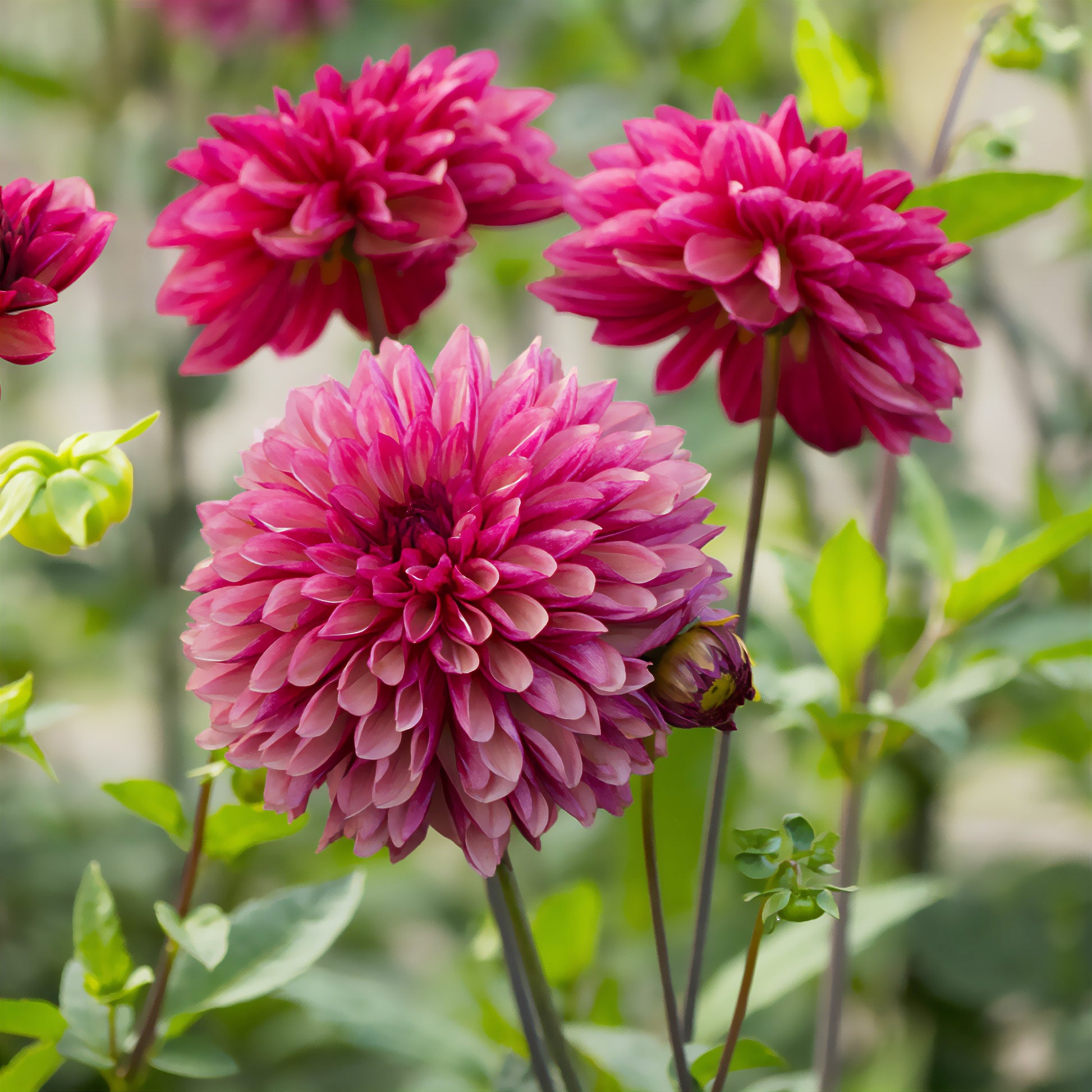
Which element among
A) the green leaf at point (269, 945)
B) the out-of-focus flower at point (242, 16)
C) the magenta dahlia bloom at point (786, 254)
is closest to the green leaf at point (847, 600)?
the magenta dahlia bloom at point (786, 254)

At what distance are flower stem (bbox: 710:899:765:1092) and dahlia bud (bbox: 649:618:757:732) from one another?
5 centimetres

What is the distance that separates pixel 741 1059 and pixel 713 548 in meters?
0.42

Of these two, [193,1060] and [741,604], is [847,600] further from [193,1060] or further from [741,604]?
[193,1060]

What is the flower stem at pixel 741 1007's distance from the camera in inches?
9.0

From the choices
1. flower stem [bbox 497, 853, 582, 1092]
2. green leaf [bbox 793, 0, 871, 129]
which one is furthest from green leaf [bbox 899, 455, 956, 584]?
flower stem [bbox 497, 853, 582, 1092]

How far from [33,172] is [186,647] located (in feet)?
3.09

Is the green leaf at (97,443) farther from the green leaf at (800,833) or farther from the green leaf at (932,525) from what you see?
the green leaf at (932,525)

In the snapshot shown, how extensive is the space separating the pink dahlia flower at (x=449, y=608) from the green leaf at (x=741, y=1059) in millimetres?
96

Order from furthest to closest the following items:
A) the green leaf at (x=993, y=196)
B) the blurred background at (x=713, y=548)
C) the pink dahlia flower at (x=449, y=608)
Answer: the blurred background at (x=713, y=548)
the green leaf at (x=993, y=196)
the pink dahlia flower at (x=449, y=608)


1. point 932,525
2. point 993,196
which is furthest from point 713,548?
point 993,196

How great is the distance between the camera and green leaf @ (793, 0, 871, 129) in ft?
1.09

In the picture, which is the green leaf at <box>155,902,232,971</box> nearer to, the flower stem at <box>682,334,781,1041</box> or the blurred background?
the flower stem at <box>682,334,781,1041</box>

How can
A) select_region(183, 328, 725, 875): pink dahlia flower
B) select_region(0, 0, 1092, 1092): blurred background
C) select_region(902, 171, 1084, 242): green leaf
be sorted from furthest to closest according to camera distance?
select_region(0, 0, 1092, 1092): blurred background, select_region(902, 171, 1084, 242): green leaf, select_region(183, 328, 725, 875): pink dahlia flower

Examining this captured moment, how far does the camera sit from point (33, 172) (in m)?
0.98
